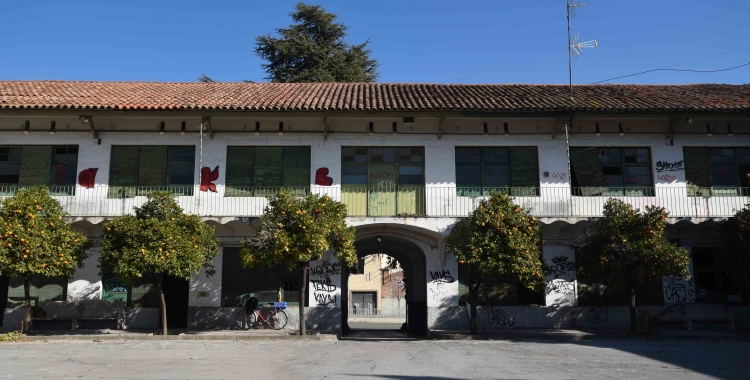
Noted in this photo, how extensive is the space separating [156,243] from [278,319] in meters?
4.61

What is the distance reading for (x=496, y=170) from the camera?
1992 cm

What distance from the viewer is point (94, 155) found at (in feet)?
64.3

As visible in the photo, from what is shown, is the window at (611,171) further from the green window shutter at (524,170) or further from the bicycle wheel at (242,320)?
the bicycle wheel at (242,320)

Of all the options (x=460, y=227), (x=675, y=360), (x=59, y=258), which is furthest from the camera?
(x=460, y=227)

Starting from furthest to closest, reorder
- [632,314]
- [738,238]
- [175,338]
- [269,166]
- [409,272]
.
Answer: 1. [409,272]
2. [269,166]
3. [632,314]
4. [738,238]
5. [175,338]

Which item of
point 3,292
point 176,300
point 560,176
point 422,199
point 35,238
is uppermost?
point 560,176

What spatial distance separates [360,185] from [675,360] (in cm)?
1031

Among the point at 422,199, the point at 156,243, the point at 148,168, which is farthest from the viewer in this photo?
the point at 148,168

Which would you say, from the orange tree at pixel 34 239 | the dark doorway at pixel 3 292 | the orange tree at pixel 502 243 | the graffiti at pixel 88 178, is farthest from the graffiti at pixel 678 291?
the dark doorway at pixel 3 292

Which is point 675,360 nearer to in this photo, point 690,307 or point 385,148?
point 690,307

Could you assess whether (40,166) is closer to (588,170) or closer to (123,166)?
(123,166)

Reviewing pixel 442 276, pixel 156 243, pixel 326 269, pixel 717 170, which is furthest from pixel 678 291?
pixel 156 243

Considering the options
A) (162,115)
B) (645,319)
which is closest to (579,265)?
(645,319)

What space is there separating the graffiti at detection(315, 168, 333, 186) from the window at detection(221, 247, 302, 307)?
2.69m
